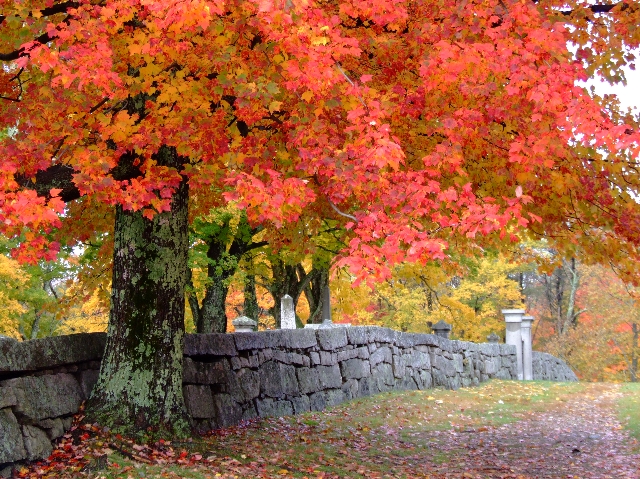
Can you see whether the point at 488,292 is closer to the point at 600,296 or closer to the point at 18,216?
the point at 600,296

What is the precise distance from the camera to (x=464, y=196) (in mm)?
6211

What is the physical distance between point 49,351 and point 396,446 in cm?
474

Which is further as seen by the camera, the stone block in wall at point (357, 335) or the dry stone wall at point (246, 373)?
the stone block in wall at point (357, 335)

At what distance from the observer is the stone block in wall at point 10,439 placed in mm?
5852

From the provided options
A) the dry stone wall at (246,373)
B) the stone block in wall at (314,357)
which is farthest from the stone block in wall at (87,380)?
the stone block in wall at (314,357)

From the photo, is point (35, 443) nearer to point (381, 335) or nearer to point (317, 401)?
point (317, 401)

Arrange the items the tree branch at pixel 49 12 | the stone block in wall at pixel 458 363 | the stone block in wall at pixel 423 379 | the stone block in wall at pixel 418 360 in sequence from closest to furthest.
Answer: the tree branch at pixel 49 12, the stone block in wall at pixel 418 360, the stone block in wall at pixel 423 379, the stone block in wall at pixel 458 363

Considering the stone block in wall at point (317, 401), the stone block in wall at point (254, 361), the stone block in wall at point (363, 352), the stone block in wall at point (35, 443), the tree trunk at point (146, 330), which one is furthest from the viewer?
the stone block in wall at point (363, 352)

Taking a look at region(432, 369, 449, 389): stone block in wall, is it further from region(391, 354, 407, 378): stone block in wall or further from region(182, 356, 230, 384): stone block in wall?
region(182, 356, 230, 384): stone block in wall

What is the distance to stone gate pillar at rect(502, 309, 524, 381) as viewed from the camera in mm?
23438

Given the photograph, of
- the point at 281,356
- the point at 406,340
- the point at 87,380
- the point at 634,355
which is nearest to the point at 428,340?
the point at 406,340

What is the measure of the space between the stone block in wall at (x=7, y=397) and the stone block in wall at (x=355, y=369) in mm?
7689

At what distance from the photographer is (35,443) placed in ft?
20.5

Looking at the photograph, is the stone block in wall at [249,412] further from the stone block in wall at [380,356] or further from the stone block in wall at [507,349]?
the stone block in wall at [507,349]
